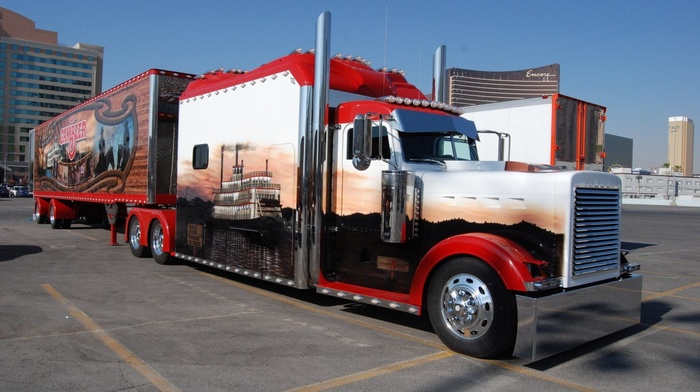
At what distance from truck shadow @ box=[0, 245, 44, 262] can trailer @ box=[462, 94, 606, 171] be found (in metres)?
10.9

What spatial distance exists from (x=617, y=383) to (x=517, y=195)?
6.05 feet

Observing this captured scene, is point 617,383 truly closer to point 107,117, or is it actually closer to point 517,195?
point 517,195

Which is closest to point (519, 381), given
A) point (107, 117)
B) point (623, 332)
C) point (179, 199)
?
point (623, 332)

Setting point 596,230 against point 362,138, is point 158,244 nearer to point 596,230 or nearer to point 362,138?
point 362,138

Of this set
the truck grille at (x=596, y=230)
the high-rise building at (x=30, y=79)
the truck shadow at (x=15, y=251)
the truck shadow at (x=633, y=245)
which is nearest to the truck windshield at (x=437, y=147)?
the truck grille at (x=596, y=230)

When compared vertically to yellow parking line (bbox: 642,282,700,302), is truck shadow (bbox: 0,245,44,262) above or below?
below

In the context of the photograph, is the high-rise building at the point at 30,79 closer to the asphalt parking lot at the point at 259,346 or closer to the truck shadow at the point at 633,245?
the truck shadow at the point at 633,245

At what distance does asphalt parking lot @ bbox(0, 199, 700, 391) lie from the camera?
4.77m

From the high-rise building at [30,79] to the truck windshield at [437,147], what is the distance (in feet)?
521

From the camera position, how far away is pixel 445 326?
5.64 metres

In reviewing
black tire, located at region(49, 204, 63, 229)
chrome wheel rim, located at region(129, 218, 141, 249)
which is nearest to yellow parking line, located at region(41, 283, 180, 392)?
chrome wheel rim, located at region(129, 218, 141, 249)

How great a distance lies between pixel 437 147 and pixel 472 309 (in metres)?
A: 2.16

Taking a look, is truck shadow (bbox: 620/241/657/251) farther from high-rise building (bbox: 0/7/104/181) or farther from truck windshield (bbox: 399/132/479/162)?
high-rise building (bbox: 0/7/104/181)

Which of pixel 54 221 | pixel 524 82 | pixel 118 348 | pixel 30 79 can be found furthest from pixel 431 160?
pixel 30 79
